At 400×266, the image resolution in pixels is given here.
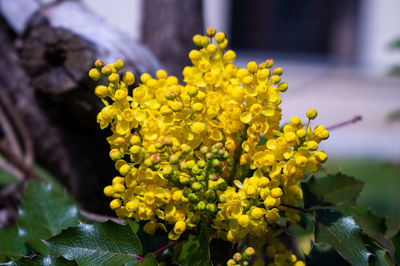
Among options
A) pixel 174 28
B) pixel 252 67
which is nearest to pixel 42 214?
pixel 252 67

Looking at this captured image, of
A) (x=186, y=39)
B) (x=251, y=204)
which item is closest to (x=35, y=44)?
(x=186, y=39)

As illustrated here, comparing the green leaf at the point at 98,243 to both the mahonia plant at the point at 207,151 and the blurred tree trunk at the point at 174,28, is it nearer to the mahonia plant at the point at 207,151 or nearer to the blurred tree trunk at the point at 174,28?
the mahonia plant at the point at 207,151

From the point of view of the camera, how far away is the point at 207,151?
741mm

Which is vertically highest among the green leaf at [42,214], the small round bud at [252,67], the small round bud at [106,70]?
the small round bud at [252,67]

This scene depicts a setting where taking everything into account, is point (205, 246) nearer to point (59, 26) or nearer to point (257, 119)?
point (257, 119)

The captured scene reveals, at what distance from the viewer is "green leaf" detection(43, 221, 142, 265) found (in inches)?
31.2

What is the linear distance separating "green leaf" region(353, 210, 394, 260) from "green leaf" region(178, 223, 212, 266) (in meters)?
0.30

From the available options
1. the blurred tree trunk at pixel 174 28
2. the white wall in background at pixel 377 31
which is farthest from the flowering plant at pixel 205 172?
the white wall in background at pixel 377 31

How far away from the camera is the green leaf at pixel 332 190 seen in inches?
36.6

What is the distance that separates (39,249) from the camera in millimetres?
973

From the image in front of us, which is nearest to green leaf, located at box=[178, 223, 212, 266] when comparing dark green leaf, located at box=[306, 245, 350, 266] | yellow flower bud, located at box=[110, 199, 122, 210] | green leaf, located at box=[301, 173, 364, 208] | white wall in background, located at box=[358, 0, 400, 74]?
yellow flower bud, located at box=[110, 199, 122, 210]

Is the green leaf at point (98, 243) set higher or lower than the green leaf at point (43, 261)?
higher

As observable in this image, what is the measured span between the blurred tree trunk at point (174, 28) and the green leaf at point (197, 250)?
1108 mm

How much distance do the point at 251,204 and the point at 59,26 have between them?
3.11 feet
